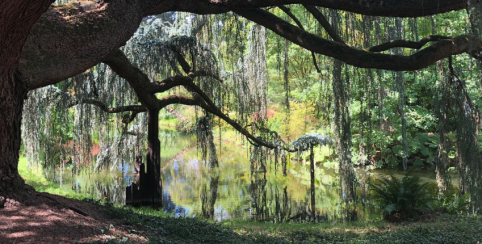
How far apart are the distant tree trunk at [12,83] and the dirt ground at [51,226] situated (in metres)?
0.14

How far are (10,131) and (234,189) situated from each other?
8.68 metres

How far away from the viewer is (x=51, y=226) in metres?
2.49

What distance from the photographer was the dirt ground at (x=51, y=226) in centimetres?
227

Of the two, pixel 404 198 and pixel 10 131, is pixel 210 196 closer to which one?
pixel 404 198

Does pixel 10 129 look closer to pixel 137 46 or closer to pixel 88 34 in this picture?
pixel 88 34

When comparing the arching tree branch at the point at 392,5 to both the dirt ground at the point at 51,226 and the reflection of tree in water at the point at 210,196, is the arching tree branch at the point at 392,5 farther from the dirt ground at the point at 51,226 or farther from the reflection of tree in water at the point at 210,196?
Answer: the reflection of tree in water at the point at 210,196

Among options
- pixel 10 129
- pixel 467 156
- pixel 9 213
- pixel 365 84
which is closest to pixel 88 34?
pixel 10 129

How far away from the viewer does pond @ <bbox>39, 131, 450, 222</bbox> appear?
8086 mm

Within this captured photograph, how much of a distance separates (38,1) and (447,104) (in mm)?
5202

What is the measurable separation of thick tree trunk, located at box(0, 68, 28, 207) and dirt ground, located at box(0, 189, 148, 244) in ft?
0.37

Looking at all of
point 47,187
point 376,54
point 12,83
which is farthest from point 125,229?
point 47,187

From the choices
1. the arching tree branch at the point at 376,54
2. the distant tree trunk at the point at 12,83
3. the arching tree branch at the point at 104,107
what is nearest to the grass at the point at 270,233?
the distant tree trunk at the point at 12,83

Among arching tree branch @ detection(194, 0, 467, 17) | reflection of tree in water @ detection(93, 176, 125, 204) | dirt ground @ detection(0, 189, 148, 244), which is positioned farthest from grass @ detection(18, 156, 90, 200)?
arching tree branch @ detection(194, 0, 467, 17)

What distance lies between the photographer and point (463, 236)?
13.8 ft
